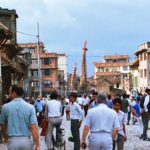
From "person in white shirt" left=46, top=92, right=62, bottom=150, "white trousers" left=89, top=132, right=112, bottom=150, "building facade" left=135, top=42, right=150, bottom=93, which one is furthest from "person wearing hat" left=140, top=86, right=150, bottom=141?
"building facade" left=135, top=42, right=150, bottom=93

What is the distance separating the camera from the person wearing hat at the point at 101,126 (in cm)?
1033

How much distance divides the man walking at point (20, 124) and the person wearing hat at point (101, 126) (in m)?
1.14

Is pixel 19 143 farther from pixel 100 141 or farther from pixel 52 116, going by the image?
pixel 52 116

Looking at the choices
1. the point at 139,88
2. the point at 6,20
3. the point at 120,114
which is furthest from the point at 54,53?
the point at 120,114

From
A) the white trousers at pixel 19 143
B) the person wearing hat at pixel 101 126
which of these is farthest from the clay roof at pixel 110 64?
the white trousers at pixel 19 143

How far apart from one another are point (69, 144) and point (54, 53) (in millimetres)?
108016

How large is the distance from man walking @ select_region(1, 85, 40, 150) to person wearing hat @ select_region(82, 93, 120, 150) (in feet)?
3.73

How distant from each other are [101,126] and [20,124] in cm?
147

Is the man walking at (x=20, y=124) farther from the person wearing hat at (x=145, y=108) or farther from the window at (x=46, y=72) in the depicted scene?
the window at (x=46, y=72)

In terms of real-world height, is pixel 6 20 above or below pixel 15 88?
above

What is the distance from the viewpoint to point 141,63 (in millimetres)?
98438

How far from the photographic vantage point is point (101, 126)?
1046cm

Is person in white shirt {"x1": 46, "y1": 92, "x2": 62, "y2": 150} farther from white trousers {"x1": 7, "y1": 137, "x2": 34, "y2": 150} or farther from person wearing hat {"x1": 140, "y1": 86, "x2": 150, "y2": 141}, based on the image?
white trousers {"x1": 7, "y1": 137, "x2": 34, "y2": 150}

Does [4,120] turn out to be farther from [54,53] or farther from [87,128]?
[54,53]
